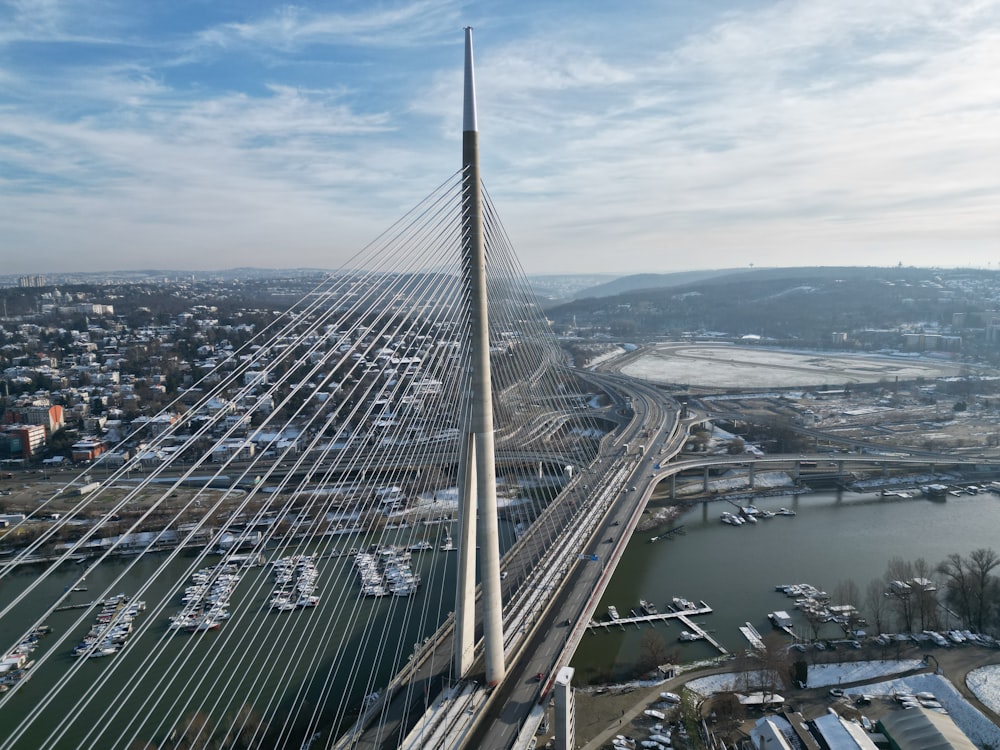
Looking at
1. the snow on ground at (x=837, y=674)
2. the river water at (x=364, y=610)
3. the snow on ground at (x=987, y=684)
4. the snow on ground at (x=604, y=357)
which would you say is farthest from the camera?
the snow on ground at (x=604, y=357)

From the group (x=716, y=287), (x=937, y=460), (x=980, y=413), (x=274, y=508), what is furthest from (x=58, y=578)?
(x=716, y=287)

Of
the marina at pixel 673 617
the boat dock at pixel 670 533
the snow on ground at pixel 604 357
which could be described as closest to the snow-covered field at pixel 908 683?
the marina at pixel 673 617

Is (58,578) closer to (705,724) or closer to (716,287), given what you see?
(705,724)

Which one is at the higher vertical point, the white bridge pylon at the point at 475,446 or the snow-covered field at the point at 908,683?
the white bridge pylon at the point at 475,446

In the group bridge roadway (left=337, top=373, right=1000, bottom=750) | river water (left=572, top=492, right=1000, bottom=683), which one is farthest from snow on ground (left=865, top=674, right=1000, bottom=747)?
bridge roadway (left=337, top=373, right=1000, bottom=750)

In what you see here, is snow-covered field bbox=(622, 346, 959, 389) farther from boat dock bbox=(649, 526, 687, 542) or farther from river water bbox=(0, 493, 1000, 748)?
boat dock bbox=(649, 526, 687, 542)

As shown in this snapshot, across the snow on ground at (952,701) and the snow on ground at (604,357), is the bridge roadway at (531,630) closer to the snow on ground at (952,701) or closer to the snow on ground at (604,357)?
the snow on ground at (952,701)

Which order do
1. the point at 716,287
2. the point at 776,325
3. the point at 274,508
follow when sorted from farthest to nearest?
the point at 716,287, the point at 776,325, the point at 274,508
